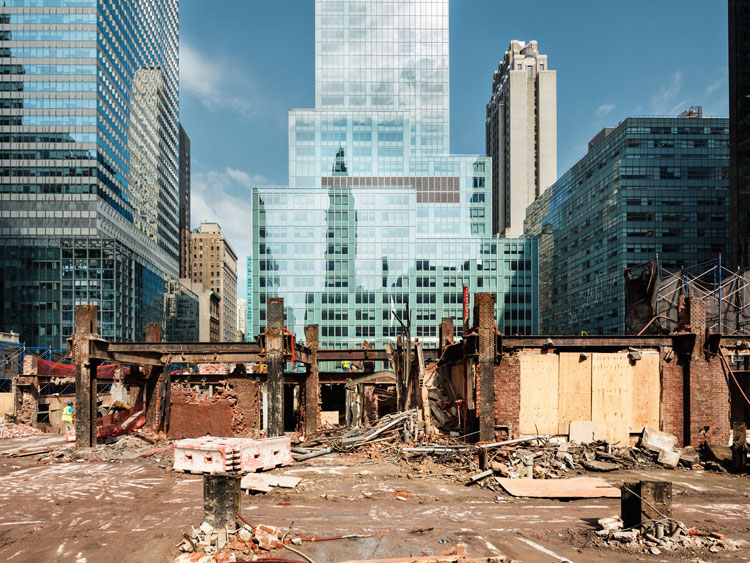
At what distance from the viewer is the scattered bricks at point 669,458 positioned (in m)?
15.7

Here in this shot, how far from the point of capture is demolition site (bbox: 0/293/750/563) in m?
9.05

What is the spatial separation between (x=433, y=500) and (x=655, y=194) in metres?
74.7

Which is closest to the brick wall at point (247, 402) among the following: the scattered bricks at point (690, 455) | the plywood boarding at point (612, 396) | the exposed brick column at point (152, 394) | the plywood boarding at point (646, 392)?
the exposed brick column at point (152, 394)

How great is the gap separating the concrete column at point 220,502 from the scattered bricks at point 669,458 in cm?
1390

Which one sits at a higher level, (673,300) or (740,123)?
(740,123)

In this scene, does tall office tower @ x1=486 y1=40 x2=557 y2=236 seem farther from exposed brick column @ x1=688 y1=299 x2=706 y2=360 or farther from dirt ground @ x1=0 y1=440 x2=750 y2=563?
dirt ground @ x1=0 y1=440 x2=750 y2=563

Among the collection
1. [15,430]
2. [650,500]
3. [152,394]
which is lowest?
[15,430]

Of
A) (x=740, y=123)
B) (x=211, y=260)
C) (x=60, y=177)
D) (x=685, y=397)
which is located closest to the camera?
(x=685, y=397)

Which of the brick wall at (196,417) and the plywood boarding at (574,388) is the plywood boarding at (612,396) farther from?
the brick wall at (196,417)

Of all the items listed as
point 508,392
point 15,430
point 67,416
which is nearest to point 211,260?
point 67,416

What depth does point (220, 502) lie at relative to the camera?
29.1 feet

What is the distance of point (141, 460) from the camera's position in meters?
17.3

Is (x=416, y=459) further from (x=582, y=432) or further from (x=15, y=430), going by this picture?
(x=15, y=430)

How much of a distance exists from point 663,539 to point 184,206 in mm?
167191
